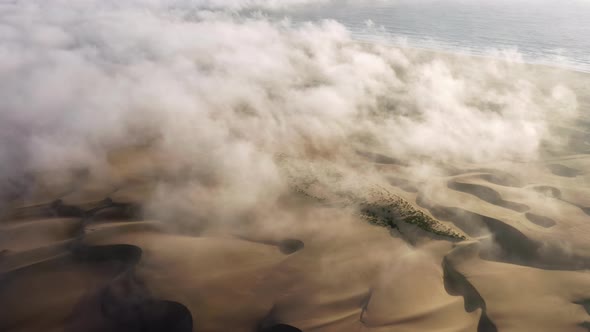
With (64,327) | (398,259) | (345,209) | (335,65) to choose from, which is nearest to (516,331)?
(398,259)

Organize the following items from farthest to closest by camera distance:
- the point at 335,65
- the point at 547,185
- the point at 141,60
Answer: the point at 335,65, the point at 141,60, the point at 547,185

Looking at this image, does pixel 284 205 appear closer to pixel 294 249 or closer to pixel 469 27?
pixel 294 249

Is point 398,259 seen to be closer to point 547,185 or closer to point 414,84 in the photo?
point 547,185

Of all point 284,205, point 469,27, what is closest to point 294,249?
point 284,205

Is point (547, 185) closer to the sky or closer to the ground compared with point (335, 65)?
closer to the ground

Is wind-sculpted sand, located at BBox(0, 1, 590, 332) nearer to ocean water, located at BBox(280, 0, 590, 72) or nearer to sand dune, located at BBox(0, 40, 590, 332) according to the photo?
sand dune, located at BBox(0, 40, 590, 332)

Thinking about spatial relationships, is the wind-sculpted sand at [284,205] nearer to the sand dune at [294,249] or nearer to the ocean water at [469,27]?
the sand dune at [294,249]

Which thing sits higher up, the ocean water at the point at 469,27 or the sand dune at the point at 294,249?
the ocean water at the point at 469,27

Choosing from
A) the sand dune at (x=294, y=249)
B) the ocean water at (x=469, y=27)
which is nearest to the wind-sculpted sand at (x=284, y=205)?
the sand dune at (x=294, y=249)

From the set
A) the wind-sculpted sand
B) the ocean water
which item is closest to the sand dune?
the wind-sculpted sand
